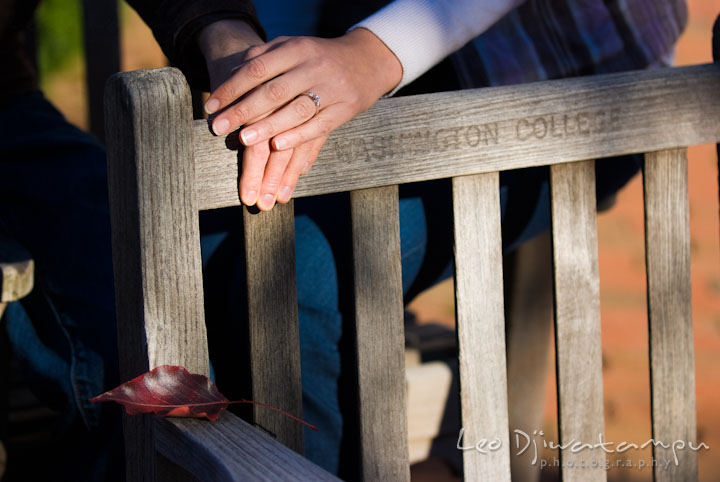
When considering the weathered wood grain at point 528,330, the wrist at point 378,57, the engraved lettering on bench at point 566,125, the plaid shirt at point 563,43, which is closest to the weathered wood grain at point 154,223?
the wrist at point 378,57

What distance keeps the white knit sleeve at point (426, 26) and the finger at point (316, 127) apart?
0.47 feet

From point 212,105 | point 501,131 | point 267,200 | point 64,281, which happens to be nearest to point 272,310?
point 267,200

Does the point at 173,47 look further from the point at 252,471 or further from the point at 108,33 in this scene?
the point at 108,33

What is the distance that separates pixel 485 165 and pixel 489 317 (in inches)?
7.1

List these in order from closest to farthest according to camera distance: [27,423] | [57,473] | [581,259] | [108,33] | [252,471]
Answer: [252,471] → [581,259] → [57,473] → [27,423] → [108,33]

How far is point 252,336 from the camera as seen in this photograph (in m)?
0.87

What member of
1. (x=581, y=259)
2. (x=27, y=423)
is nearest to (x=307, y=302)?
(x=581, y=259)

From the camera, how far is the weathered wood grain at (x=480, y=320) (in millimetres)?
945

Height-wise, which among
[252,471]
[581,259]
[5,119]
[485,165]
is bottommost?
[252,471]

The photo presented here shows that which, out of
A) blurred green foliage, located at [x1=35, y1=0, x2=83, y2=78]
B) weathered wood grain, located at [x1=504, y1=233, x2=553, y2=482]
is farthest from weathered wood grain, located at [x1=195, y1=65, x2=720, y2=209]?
blurred green foliage, located at [x1=35, y1=0, x2=83, y2=78]

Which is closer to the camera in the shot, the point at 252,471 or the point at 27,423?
the point at 252,471

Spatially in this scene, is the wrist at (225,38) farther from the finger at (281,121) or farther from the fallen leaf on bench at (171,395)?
the fallen leaf on bench at (171,395)

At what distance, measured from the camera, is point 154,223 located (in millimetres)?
788

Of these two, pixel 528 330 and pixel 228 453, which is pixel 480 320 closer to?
pixel 228 453
